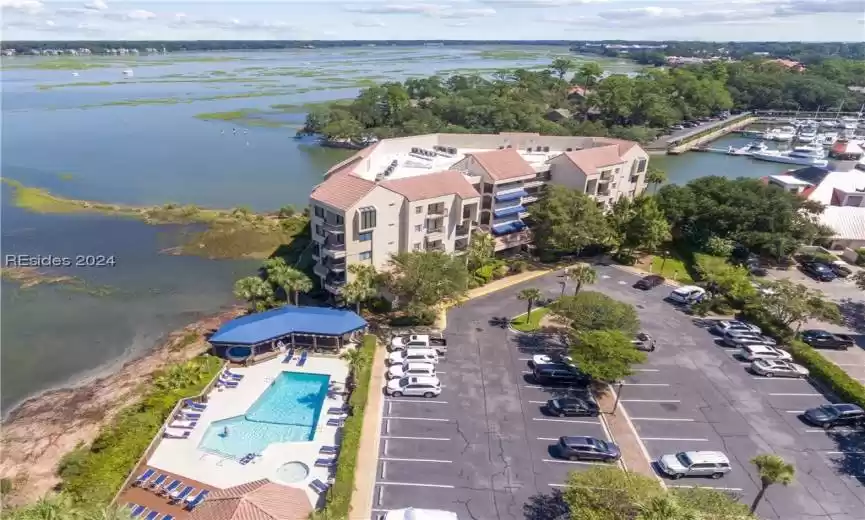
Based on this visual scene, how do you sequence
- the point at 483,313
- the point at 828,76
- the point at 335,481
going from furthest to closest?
1. the point at 828,76
2. the point at 483,313
3. the point at 335,481

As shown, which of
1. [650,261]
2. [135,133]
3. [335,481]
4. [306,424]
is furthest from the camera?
[135,133]

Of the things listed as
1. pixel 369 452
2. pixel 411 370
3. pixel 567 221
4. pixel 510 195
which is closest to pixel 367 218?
pixel 411 370

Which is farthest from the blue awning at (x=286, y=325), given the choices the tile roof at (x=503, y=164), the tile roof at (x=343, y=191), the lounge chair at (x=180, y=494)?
the tile roof at (x=503, y=164)

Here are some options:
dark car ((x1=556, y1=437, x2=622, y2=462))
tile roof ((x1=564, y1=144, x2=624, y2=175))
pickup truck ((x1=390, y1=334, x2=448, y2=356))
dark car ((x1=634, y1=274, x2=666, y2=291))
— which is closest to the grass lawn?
pickup truck ((x1=390, y1=334, x2=448, y2=356))

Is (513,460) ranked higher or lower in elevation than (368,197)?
lower

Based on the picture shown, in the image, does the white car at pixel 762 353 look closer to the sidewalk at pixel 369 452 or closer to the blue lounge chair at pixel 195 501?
the sidewalk at pixel 369 452

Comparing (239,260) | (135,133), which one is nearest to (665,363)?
(239,260)

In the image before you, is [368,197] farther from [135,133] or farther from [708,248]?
[135,133]
